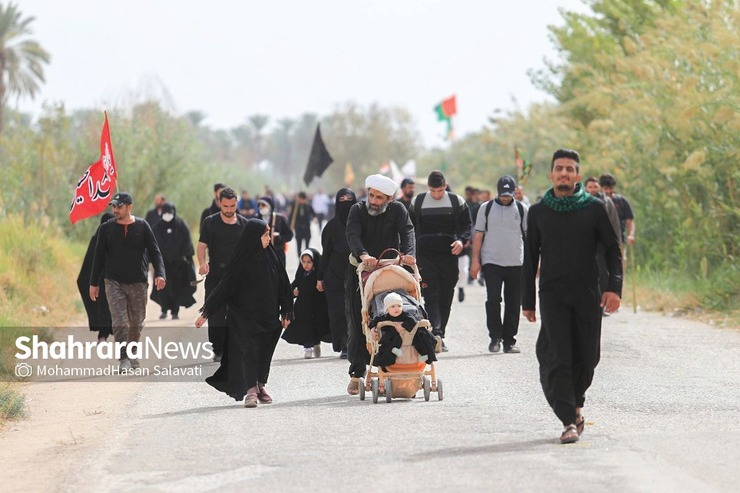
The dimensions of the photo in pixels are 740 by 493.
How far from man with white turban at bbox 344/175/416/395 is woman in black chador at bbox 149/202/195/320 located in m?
8.91

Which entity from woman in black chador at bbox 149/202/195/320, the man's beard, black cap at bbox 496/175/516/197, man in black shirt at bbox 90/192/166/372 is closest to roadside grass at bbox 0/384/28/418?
man in black shirt at bbox 90/192/166/372

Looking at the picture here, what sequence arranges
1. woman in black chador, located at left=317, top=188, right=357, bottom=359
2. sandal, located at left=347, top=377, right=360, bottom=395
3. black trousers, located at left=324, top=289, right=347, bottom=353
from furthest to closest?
black trousers, located at left=324, top=289, right=347, bottom=353 < woman in black chador, located at left=317, top=188, right=357, bottom=359 < sandal, located at left=347, top=377, right=360, bottom=395

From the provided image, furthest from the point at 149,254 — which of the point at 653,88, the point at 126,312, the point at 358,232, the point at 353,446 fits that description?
the point at 653,88

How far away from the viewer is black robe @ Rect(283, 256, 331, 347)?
16.2 metres

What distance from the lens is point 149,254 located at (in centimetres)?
1562

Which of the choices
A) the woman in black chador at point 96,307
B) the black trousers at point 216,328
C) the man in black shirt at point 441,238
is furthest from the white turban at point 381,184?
the woman in black chador at point 96,307

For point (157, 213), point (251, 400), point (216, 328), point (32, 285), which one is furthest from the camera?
point (157, 213)

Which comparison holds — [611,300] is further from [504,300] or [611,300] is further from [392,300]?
[504,300]

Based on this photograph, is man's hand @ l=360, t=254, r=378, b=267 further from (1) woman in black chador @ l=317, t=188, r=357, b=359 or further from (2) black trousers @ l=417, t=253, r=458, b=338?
(2) black trousers @ l=417, t=253, r=458, b=338

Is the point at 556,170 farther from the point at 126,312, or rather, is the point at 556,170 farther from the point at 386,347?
the point at 126,312

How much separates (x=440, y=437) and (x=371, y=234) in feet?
10.7

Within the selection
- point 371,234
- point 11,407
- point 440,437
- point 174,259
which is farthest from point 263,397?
point 174,259

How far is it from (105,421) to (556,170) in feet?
14.2

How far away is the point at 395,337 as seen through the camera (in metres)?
12.2
